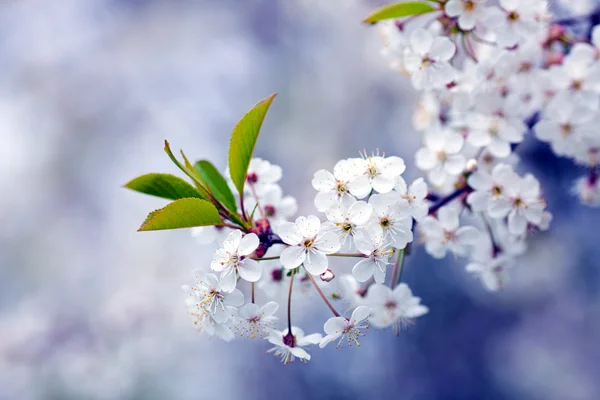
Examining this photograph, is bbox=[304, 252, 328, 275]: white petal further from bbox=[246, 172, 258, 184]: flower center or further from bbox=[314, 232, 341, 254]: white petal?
bbox=[246, 172, 258, 184]: flower center

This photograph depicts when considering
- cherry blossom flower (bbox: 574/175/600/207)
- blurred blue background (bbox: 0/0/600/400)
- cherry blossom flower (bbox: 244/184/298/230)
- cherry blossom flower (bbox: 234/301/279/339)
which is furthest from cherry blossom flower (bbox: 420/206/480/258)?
blurred blue background (bbox: 0/0/600/400)

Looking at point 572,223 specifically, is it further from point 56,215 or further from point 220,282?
point 56,215

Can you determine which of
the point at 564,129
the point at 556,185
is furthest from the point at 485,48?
the point at 556,185

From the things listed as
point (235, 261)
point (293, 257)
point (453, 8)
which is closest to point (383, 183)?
point (293, 257)

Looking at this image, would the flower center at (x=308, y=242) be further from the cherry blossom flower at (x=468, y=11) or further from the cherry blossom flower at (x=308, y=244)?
the cherry blossom flower at (x=468, y=11)

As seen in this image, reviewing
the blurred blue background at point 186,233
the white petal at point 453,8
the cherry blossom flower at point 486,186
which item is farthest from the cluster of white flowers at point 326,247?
the blurred blue background at point 186,233

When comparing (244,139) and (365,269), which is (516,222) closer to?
(365,269)
